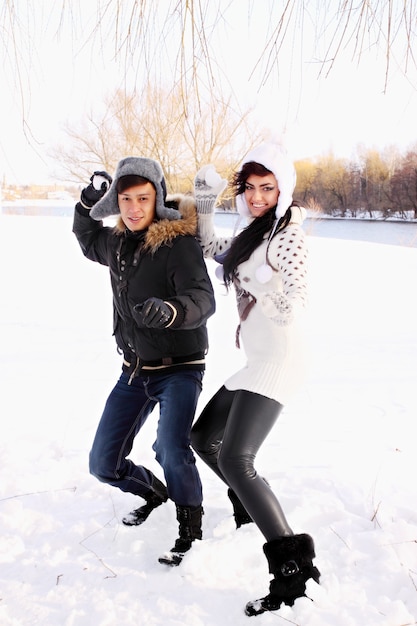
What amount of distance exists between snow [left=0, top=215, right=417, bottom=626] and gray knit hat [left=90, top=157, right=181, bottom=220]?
0.90 meters

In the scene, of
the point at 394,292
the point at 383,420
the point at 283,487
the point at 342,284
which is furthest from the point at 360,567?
the point at 342,284

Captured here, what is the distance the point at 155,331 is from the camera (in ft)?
7.86

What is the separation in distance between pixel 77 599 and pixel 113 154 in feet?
51.3

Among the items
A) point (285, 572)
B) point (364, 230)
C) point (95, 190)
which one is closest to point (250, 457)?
point (285, 572)

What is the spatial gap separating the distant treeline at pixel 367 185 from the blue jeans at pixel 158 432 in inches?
747

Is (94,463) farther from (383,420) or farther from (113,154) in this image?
(113,154)

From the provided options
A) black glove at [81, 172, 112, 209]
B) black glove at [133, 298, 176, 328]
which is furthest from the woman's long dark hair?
black glove at [81, 172, 112, 209]

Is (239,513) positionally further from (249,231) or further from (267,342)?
(249,231)

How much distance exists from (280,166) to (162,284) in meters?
0.68

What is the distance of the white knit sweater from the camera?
2028 millimetres

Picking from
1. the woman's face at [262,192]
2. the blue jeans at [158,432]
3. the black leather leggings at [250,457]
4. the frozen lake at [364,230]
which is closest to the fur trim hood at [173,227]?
the woman's face at [262,192]

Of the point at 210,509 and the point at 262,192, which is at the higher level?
the point at 262,192

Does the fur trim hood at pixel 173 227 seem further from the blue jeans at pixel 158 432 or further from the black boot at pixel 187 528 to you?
the black boot at pixel 187 528

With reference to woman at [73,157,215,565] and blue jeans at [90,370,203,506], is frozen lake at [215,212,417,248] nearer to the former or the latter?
woman at [73,157,215,565]
